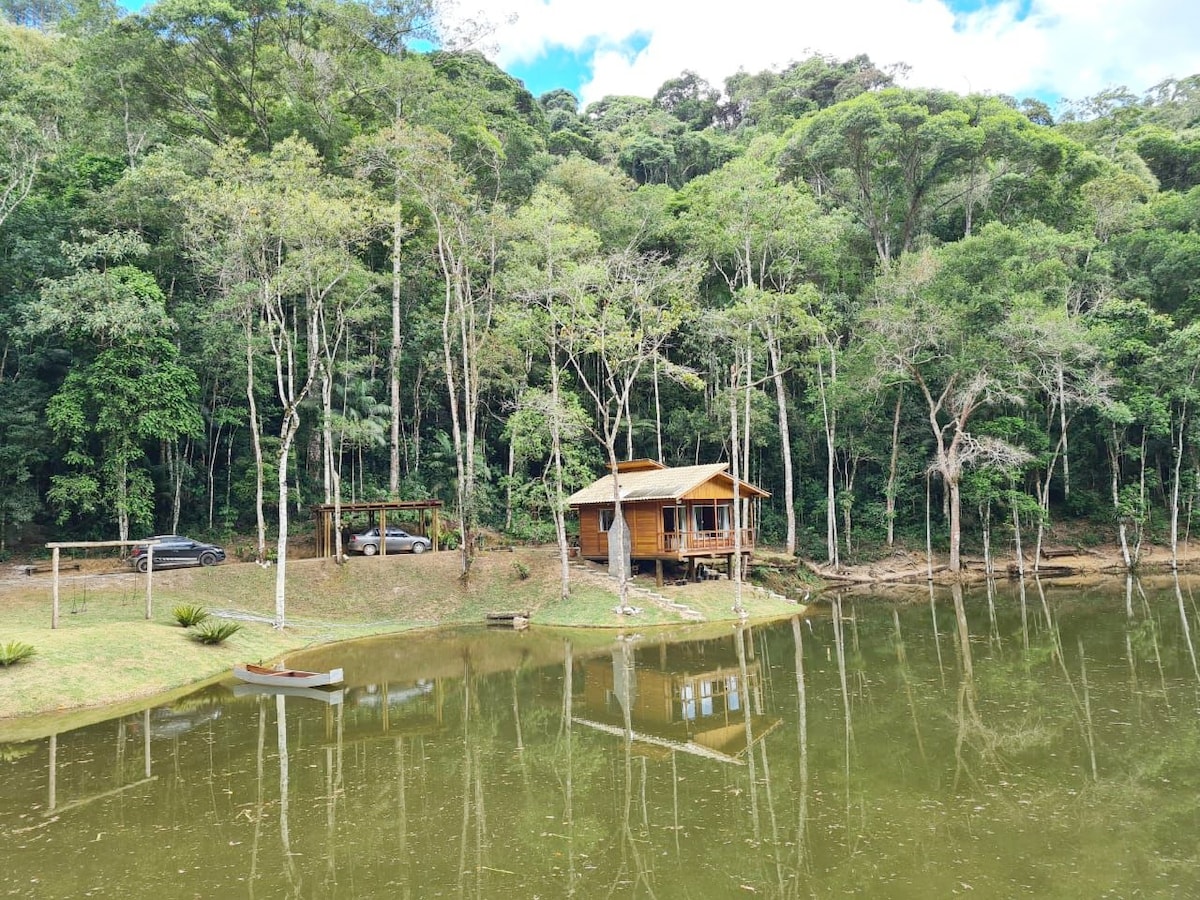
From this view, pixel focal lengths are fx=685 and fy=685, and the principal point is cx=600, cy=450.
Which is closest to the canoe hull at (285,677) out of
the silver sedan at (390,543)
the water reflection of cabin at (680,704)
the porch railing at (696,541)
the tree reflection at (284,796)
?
the tree reflection at (284,796)

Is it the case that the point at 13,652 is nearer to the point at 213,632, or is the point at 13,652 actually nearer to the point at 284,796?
the point at 213,632

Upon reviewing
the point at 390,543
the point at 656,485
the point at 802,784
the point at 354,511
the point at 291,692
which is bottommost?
the point at 291,692

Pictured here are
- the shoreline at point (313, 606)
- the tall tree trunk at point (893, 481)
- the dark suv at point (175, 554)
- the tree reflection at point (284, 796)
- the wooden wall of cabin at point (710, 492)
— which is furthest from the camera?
the tall tree trunk at point (893, 481)

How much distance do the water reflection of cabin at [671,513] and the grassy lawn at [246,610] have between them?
168 cm

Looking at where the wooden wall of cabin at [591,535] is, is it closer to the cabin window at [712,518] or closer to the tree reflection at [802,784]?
the cabin window at [712,518]

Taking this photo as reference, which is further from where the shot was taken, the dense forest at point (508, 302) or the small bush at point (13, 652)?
the dense forest at point (508, 302)

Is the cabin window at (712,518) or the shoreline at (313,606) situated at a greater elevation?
the cabin window at (712,518)

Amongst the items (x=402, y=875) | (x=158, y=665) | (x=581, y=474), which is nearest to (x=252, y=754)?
(x=402, y=875)

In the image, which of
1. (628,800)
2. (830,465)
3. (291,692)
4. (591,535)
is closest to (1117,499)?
(830,465)

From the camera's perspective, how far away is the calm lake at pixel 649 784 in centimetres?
706

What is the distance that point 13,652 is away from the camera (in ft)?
47.8

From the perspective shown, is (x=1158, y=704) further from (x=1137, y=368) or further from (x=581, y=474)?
(x=1137, y=368)

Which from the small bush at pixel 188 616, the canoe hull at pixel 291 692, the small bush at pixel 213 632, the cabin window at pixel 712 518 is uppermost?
the cabin window at pixel 712 518

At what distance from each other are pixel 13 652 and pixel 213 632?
14.3 feet
